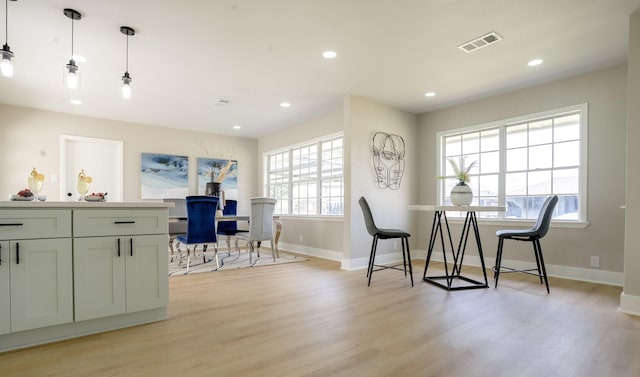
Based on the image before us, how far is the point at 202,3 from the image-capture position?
251 centimetres

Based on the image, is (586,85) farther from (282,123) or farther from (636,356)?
(282,123)

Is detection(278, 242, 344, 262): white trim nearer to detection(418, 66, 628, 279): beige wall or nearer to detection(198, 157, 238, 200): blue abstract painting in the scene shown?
detection(198, 157, 238, 200): blue abstract painting

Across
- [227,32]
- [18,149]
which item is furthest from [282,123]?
[18,149]

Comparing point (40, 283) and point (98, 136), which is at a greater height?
point (98, 136)

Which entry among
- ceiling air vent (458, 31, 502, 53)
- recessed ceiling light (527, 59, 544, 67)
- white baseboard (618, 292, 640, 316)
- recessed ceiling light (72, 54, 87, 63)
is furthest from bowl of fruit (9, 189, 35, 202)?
recessed ceiling light (527, 59, 544, 67)

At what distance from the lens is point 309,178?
6168 mm

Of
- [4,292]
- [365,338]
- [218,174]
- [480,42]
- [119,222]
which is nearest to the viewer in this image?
[4,292]

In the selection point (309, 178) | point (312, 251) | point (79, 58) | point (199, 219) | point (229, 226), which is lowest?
point (312, 251)

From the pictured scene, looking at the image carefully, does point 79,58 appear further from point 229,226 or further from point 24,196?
point 229,226

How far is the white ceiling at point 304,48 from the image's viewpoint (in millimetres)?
2584

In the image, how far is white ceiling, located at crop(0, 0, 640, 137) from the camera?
2584 mm

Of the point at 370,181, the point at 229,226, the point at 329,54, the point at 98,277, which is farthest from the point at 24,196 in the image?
the point at 229,226

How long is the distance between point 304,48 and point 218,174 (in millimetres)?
4540

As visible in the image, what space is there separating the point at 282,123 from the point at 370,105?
2.10m
